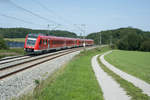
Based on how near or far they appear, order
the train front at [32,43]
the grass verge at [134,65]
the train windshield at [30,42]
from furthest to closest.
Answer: the train windshield at [30,42], the train front at [32,43], the grass verge at [134,65]

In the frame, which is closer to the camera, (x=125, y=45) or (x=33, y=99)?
(x=33, y=99)

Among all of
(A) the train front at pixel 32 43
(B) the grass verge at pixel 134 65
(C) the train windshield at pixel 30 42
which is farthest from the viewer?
(C) the train windshield at pixel 30 42

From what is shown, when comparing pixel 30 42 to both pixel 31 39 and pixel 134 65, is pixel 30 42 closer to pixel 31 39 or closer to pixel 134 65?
pixel 31 39

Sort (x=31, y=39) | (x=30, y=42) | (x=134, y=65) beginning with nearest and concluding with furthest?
1. (x=134, y=65)
2. (x=30, y=42)
3. (x=31, y=39)

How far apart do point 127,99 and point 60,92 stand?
2837mm

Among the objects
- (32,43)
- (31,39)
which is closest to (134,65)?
(32,43)

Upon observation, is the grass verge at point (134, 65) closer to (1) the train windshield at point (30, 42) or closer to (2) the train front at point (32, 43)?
(2) the train front at point (32, 43)

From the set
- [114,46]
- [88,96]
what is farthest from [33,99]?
[114,46]

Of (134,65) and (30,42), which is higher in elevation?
(30,42)

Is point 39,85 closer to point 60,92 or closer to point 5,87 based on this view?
point 60,92

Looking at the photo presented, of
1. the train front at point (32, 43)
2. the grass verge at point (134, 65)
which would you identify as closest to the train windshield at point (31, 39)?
the train front at point (32, 43)

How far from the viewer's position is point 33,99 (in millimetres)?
6418

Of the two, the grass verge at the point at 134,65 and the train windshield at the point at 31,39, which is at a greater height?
the train windshield at the point at 31,39

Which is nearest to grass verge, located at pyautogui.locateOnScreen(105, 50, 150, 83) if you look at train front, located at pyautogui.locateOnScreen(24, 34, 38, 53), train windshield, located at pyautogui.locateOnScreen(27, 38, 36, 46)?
train front, located at pyautogui.locateOnScreen(24, 34, 38, 53)
